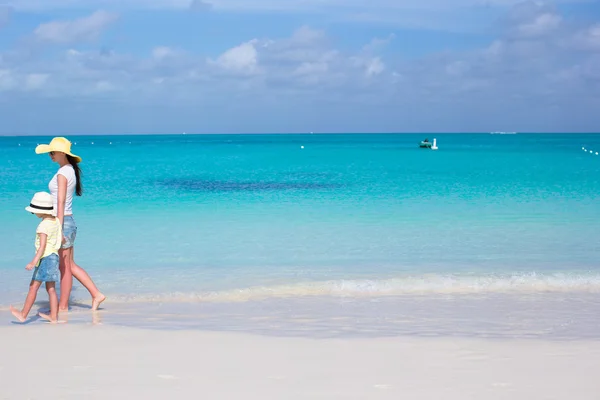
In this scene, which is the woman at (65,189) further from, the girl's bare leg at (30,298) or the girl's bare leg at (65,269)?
the girl's bare leg at (30,298)

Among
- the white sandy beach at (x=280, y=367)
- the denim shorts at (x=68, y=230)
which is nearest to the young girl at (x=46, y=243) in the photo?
the denim shorts at (x=68, y=230)

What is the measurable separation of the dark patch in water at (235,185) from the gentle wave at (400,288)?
17608 millimetres

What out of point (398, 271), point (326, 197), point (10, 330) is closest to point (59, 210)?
point (10, 330)

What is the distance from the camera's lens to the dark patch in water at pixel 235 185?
2670 centimetres

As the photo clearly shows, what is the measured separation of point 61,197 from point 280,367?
2.61 meters

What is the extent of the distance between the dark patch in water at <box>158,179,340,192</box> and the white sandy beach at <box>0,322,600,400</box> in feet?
67.6

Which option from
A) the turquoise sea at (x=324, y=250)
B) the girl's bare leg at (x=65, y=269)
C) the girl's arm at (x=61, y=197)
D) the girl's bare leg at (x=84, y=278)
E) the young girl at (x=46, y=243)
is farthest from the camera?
the turquoise sea at (x=324, y=250)

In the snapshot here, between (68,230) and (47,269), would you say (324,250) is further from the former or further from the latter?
(47,269)

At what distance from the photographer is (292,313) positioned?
23.7ft

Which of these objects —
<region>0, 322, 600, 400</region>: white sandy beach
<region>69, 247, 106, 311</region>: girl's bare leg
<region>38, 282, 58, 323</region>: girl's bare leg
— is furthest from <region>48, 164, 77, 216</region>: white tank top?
<region>0, 322, 600, 400</region>: white sandy beach

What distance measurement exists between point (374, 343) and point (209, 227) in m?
9.66

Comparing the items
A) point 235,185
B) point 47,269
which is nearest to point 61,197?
point 47,269

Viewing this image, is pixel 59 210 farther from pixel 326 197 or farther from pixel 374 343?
pixel 326 197

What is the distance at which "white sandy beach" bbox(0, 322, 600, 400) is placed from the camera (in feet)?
14.8
